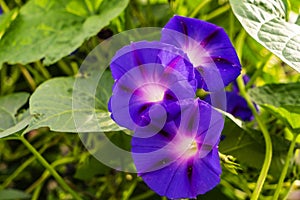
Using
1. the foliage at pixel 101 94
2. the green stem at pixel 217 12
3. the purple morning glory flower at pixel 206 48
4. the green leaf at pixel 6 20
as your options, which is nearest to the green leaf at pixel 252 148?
the foliage at pixel 101 94

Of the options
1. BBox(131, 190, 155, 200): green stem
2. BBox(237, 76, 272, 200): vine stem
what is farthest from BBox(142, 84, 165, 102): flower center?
BBox(131, 190, 155, 200): green stem

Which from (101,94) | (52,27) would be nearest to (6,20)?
(52,27)

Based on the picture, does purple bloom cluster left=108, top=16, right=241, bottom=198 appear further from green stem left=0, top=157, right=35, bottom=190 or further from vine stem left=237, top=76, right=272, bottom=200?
green stem left=0, top=157, right=35, bottom=190

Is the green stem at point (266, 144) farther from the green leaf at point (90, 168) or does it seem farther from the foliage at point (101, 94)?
the green leaf at point (90, 168)

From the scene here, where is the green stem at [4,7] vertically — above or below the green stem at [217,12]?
above

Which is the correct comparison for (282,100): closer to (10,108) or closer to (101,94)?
(101,94)

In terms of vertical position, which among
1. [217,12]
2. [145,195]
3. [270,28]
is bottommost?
[145,195]

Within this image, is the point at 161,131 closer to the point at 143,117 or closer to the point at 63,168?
the point at 143,117
